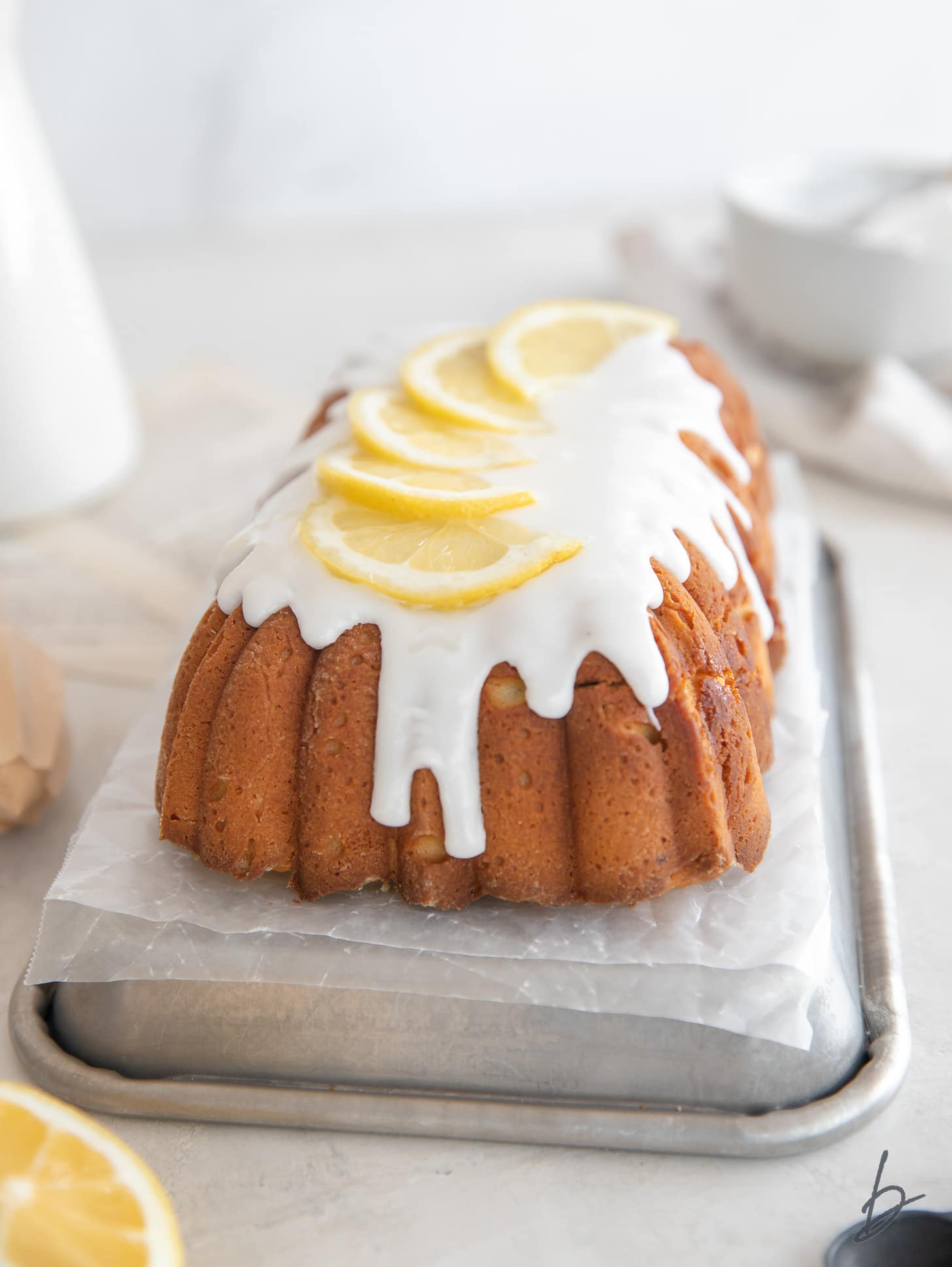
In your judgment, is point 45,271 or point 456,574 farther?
point 45,271

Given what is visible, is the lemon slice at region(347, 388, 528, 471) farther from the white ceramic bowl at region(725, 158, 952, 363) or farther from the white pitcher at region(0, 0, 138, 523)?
the white ceramic bowl at region(725, 158, 952, 363)

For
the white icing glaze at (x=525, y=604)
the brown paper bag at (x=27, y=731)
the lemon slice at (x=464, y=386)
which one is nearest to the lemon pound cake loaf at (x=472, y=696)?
the white icing glaze at (x=525, y=604)

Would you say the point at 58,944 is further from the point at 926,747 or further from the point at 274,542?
the point at 926,747

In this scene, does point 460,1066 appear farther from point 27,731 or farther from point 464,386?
point 464,386

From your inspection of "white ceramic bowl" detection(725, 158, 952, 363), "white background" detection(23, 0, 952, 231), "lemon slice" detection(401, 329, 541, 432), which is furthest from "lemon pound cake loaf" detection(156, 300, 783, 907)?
"white background" detection(23, 0, 952, 231)

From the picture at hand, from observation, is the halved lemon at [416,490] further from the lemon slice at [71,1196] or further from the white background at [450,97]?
the white background at [450,97]

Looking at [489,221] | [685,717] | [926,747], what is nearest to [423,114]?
[489,221]

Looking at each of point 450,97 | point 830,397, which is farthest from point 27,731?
point 450,97
